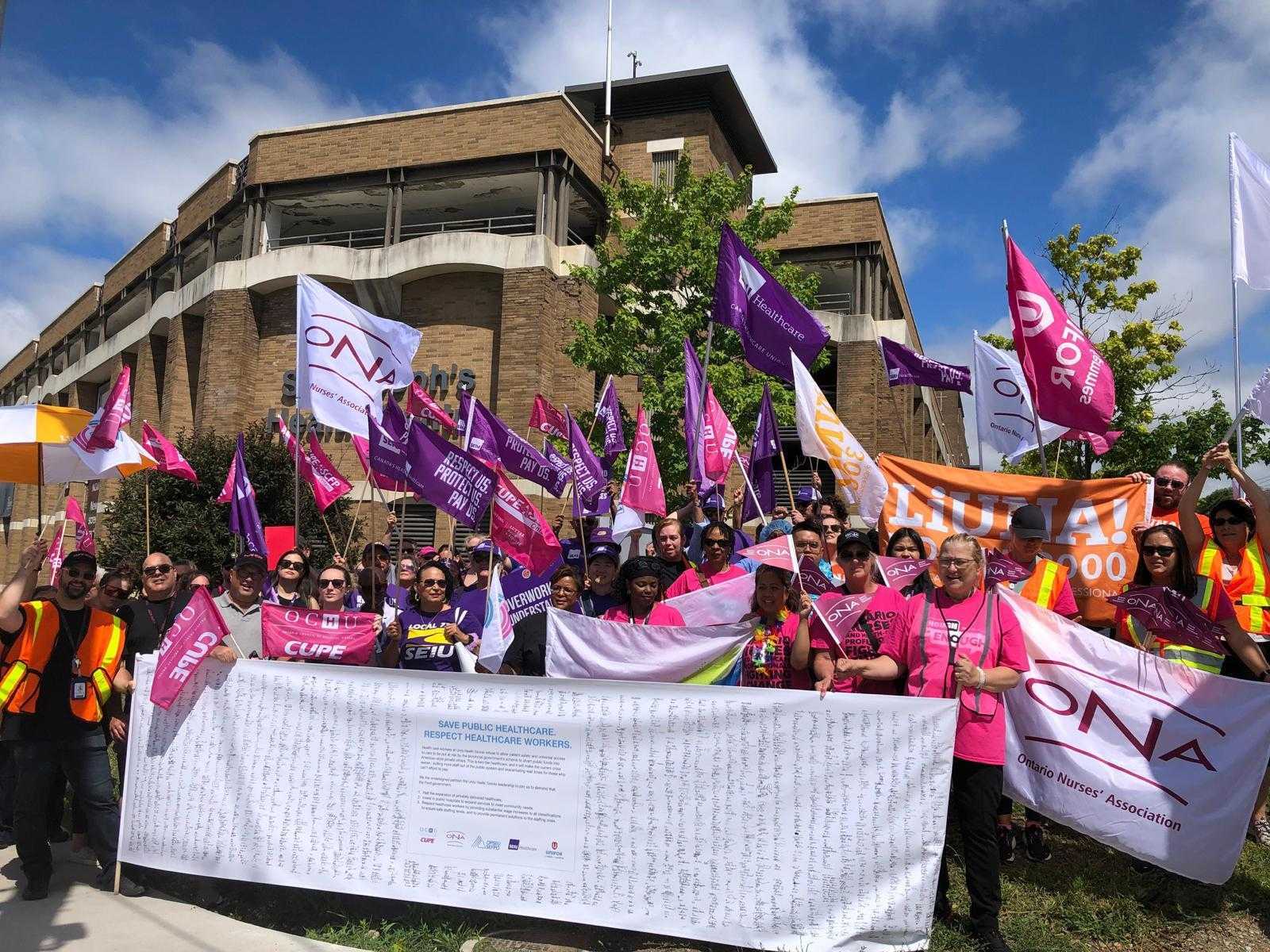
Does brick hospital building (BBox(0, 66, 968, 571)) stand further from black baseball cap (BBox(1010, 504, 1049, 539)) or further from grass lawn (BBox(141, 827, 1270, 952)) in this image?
grass lawn (BBox(141, 827, 1270, 952))

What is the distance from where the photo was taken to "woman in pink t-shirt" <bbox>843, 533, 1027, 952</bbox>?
4.07 meters

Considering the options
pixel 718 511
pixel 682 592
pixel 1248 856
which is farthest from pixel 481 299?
pixel 1248 856

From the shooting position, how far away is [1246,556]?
5.27 meters

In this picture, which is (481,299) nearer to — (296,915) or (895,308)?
(895,308)

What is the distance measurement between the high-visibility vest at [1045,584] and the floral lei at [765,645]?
158cm

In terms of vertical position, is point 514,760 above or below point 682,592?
below

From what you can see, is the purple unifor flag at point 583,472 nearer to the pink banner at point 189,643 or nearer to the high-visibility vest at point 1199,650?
the pink banner at point 189,643

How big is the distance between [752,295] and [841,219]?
68.5 ft

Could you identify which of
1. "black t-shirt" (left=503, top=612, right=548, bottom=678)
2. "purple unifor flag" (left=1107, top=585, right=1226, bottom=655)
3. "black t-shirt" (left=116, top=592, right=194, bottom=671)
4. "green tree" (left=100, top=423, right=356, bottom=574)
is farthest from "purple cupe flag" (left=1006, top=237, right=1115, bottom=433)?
"green tree" (left=100, top=423, right=356, bottom=574)

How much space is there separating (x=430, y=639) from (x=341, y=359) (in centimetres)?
311

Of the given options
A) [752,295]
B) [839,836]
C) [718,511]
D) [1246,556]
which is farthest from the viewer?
[718,511]

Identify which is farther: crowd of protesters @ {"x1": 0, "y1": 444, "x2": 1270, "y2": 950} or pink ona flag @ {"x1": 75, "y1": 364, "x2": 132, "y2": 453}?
pink ona flag @ {"x1": 75, "y1": 364, "x2": 132, "y2": 453}

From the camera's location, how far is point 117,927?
4.54m

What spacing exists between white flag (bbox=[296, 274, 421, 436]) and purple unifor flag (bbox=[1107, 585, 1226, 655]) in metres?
5.53
